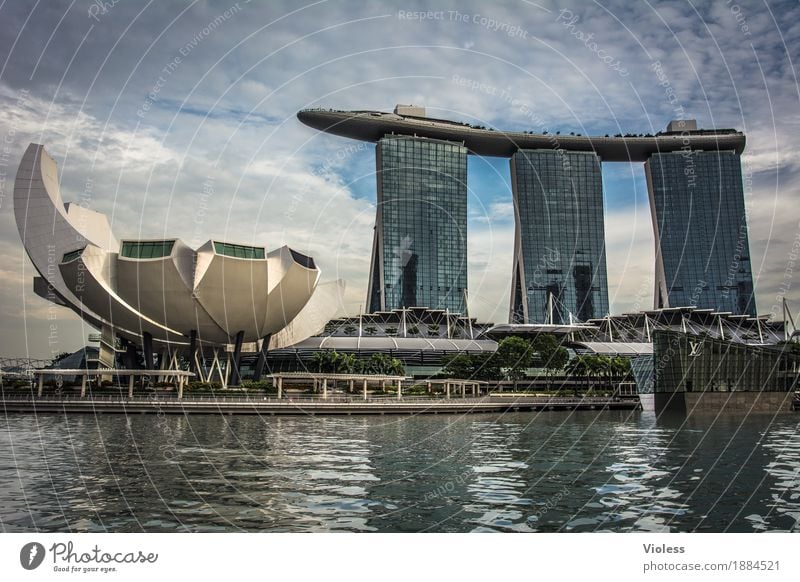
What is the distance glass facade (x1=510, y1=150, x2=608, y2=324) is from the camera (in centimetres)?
14400

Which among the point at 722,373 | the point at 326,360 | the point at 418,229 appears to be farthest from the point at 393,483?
the point at 418,229

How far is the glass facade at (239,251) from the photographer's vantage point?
64188 mm

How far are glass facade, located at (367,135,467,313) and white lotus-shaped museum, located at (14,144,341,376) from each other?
212 ft

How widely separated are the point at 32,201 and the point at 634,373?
69171mm

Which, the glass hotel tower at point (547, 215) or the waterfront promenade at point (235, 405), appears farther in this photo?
the glass hotel tower at point (547, 215)

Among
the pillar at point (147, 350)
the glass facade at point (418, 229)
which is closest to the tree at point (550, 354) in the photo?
the glass facade at point (418, 229)

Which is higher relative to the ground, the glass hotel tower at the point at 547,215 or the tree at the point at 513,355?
the glass hotel tower at the point at 547,215

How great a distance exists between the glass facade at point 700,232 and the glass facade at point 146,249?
107838mm

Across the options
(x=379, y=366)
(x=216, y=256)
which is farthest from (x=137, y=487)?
(x=379, y=366)

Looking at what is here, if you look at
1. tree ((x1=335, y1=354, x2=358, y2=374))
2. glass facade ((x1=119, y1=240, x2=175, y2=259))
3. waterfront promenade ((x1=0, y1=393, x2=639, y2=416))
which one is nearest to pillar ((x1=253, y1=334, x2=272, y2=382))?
tree ((x1=335, y1=354, x2=358, y2=374))

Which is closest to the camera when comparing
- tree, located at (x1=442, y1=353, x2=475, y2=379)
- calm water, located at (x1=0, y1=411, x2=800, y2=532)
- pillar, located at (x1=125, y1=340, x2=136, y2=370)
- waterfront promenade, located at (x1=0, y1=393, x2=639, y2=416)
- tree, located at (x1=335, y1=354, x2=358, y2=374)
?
calm water, located at (x1=0, y1=411, x2=800, y2=532)

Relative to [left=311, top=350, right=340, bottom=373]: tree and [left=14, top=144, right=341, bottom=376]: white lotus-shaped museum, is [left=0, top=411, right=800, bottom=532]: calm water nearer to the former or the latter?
[left=14, top=144, right=341, bottom=376]: white lotus-shaped museum

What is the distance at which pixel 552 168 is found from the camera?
151875mm

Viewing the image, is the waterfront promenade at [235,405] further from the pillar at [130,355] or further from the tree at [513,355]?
the tree at [513,355]
